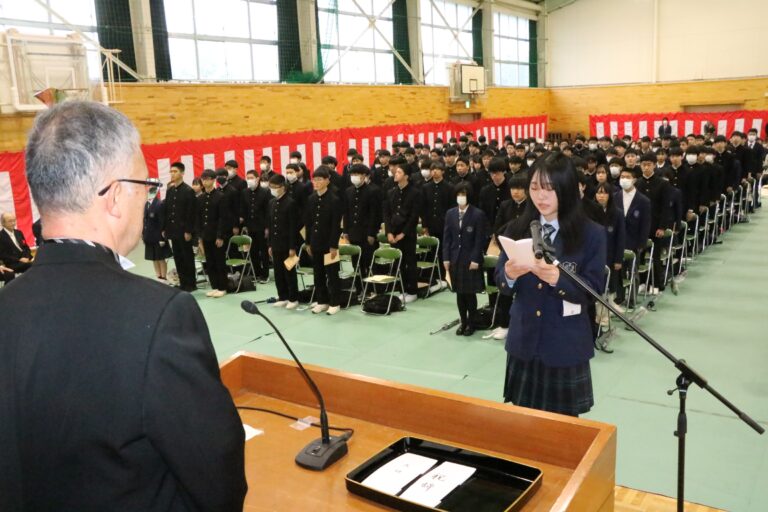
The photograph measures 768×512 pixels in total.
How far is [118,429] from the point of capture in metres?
1.16

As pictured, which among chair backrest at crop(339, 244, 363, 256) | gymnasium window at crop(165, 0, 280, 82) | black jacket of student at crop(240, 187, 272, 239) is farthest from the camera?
gymnasium window at crop(165, 0, 280, 82)

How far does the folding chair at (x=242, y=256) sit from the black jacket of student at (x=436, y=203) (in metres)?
2.55

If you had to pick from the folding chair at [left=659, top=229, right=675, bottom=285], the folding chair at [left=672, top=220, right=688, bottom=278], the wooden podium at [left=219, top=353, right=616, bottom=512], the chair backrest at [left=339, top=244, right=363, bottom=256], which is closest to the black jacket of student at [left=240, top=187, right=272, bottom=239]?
the chair backrest at [left=339, top=244, right=363, bottom=256]

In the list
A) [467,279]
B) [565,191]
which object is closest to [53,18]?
[467,279]

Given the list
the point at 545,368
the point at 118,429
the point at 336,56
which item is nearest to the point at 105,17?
the point at 336,56

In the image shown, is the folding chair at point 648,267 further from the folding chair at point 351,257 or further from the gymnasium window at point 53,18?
the gymnasium window at point 53,18

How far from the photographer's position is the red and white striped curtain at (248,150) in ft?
32.8

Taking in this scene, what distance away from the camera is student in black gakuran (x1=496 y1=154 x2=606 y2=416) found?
9.78 feet

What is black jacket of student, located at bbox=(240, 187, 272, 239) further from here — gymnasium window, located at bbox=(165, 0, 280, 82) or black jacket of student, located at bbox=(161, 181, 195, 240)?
gymnasium window, located at bbox=(165, 0, 280, 82)

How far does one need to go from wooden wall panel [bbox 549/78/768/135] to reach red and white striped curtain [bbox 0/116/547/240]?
6.31m

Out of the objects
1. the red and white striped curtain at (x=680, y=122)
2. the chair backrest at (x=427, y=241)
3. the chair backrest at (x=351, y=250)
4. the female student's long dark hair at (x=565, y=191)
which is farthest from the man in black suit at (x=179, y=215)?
the red and white striped curtain at (x=680, y=122)

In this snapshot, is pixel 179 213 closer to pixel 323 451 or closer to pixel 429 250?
pixel 429 250

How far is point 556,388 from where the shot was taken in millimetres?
3109

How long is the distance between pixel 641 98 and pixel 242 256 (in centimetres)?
1925
